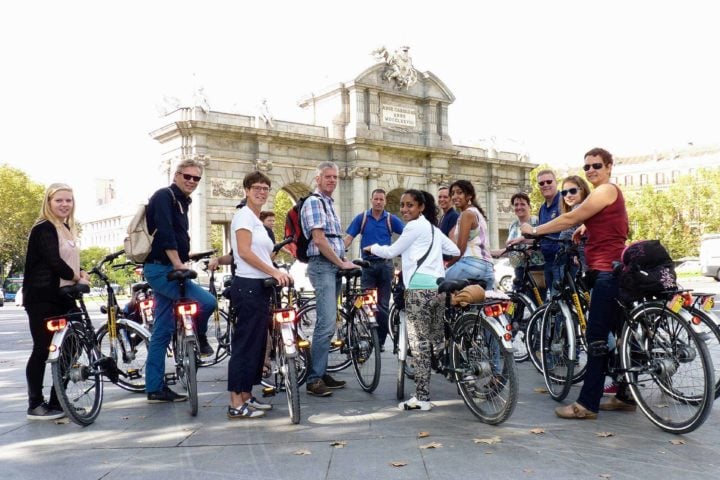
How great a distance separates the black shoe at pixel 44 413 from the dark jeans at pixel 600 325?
14.0 feet

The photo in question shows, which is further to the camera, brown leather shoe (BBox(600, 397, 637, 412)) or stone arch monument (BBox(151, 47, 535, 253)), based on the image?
stone arch monument (BBox(151, 47, 535, 253))

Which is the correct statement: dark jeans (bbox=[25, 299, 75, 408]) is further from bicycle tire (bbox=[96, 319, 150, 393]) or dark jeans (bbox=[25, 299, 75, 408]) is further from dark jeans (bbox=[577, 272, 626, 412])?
dark jeans (bbox=[577, 272, 626, 412])

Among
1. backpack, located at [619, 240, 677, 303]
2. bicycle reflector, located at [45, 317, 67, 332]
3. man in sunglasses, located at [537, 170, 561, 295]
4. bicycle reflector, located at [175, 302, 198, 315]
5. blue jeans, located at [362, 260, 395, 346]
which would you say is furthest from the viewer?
blue jeans, located at [362, 260, 395, 346]

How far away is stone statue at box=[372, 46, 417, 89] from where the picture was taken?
104ft

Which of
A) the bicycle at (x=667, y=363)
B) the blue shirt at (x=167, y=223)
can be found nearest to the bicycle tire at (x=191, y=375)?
the blue shirt at (x=167, y=223)

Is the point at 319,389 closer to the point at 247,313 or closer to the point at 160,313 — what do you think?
the point at 247,313

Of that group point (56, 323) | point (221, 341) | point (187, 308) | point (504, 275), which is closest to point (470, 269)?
point (187, 308)

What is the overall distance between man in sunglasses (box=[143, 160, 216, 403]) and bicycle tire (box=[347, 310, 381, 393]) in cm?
140

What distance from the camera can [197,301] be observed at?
573 centimetres

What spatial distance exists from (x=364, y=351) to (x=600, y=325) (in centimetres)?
225

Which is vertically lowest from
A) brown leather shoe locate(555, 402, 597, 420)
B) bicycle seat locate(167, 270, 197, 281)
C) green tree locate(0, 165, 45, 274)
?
brown leather shoe locate(555, 402, 597, 420)

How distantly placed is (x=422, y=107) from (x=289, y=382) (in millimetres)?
30257

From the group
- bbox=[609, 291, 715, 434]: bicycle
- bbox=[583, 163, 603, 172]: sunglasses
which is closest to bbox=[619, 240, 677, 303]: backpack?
bbox=[609, 291, 715, 434]: bicycle

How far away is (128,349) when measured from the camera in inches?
249
